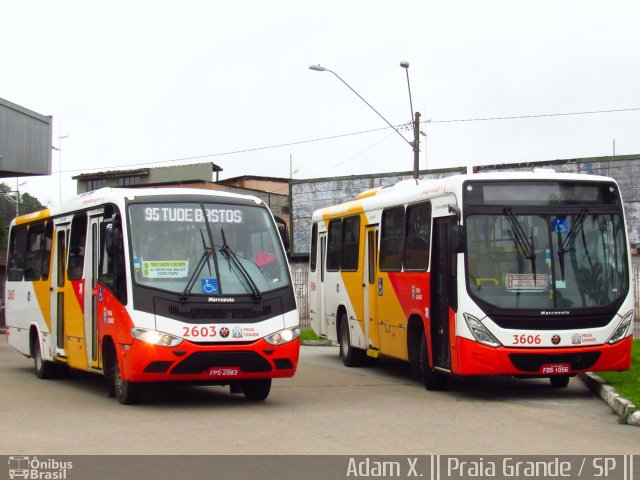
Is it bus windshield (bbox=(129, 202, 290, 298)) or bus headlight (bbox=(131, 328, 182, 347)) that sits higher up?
bus windshield (bbox=(129, 202, 290, 298))

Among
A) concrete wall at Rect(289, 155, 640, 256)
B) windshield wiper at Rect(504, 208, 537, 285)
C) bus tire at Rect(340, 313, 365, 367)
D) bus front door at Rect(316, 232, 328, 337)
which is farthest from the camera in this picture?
concrete wall at Rect(289, 155, 640, 256)

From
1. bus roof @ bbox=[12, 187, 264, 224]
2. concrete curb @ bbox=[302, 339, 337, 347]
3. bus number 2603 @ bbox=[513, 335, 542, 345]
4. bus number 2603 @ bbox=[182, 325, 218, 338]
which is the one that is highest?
bus roof @ bbox=[12, 187, 264, 224]

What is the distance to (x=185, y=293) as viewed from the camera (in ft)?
40.8

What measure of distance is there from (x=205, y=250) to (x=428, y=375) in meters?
4.21

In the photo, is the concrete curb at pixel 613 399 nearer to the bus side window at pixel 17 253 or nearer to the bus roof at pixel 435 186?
the bus roof at pixel 435 186

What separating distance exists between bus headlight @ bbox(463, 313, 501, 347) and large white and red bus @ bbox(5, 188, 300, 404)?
2358mm

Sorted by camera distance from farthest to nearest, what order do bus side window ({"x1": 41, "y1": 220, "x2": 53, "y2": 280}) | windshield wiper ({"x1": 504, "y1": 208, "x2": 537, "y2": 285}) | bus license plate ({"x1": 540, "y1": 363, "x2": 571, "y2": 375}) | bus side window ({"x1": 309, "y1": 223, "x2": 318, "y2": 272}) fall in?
bus side window ({"x1": 309, "y1": 223, "x2": 318, "y2": 272}), bus side window ({"x1": 41, "y1": 220, "x2": 53, "y2": 280}), windshield wiper ({"x1": 504, "y1": 208, "x2": 537, "y2": 285}), bus license plate ({"x1": 540, "y1": 363, "x2": 571, "y2": 375})

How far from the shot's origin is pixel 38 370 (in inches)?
687

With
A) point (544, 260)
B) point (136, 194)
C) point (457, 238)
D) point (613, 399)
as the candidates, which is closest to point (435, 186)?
point (457, 238)

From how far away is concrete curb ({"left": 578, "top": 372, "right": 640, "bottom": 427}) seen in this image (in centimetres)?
1177

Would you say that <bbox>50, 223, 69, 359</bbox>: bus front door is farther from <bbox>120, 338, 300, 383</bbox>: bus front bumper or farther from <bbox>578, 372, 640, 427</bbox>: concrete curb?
<bbox>578, 372, 640, 427</bbox>: concrete curb

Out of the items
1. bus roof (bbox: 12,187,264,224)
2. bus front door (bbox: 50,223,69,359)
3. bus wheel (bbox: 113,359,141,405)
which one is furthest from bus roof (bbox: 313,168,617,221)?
bus front door (bbox: 50,223,69,359)

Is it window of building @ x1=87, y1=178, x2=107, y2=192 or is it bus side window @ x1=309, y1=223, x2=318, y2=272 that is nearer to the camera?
bus side window @ x1=309, y1=223, x2=318, y2=272
